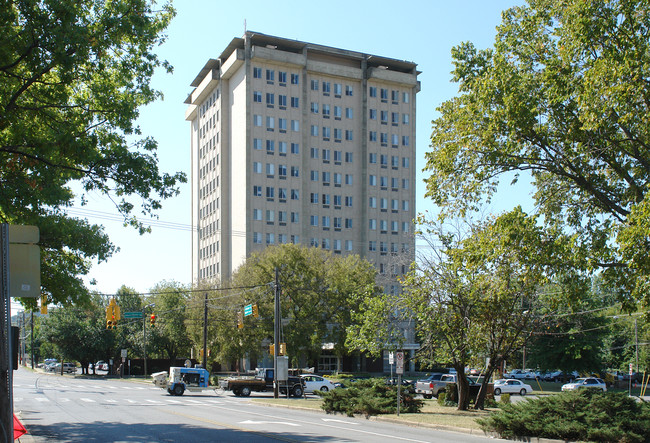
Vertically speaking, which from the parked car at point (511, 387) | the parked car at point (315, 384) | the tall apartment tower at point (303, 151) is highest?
the tall apartment tower at point (303, 151)

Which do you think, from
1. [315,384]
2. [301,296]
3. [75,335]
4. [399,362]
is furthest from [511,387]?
[75,335]

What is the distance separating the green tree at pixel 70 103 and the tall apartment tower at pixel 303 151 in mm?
66435

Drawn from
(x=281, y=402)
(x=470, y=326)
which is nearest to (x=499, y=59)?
(x=470, y=326)

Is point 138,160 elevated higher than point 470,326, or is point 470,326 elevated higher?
point 138,160

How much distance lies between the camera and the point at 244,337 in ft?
201

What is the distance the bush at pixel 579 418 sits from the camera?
17641 mm

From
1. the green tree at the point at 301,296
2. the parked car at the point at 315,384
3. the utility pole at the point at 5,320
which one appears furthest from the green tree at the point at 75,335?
the utility pole at the point at 5,320

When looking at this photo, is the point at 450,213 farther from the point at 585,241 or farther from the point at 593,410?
the point at 593,410

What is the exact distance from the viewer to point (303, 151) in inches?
3669

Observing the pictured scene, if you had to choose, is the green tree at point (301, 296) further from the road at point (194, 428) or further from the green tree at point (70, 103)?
the green tree at point (70, 103)

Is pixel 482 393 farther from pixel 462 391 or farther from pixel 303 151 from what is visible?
pixel 303 151

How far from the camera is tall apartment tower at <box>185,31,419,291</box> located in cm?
9000

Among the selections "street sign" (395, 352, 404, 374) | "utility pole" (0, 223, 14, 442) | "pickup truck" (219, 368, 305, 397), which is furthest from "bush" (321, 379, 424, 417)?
"utility pole" (0, 223, 14, 442)

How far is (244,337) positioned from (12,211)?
1687 inches
